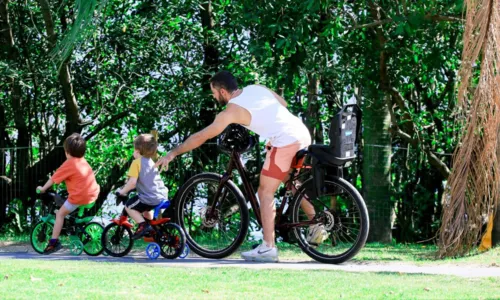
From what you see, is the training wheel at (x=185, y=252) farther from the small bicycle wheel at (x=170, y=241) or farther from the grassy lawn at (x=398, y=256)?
the grassy lawn at (x=398, y=256)

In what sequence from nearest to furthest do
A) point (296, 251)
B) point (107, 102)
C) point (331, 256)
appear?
point (331, 256), point (296, 251), point (107, 102)

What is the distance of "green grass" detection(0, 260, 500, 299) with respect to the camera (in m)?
6.86

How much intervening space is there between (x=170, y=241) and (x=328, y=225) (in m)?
1.65

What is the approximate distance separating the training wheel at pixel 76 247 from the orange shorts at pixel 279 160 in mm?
2418

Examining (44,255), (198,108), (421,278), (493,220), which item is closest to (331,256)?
(421,278)

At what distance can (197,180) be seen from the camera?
9.63 meters

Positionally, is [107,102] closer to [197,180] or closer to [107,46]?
[107,46]

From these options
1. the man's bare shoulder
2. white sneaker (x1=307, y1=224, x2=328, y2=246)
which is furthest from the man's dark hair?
white sneaker (x1=307, y1=224, x2=328, y2=246)

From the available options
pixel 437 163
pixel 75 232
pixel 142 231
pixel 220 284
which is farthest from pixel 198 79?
pixel 220 284

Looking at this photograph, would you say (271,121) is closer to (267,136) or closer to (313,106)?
(267,136)

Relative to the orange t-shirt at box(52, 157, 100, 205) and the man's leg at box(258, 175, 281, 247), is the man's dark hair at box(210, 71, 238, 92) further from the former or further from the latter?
the orange t-shirt at box(52, 157, 100, 205)

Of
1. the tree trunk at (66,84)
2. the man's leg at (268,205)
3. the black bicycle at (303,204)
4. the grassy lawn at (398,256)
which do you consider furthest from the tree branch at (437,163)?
the man's leg at (268,205)

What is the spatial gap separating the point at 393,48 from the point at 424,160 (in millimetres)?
2691

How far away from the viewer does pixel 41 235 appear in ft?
35.5
